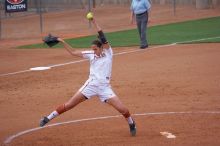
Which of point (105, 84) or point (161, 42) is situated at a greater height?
point (105, 84)

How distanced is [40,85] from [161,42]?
927 cm

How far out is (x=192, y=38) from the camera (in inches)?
1008

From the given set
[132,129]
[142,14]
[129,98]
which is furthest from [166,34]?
[132,129]

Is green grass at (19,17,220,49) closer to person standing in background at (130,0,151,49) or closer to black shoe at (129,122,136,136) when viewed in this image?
person standing in background at (130,0,151,49)

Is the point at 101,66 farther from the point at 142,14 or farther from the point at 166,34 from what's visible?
the point at 166,34

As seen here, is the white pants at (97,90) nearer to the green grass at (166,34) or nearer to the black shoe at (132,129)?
the black shoe at (132,129)

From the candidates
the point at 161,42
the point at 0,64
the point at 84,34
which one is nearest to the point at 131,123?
the point at 0,64

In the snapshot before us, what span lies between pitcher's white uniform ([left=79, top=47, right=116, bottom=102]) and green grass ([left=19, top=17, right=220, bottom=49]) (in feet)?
45.8

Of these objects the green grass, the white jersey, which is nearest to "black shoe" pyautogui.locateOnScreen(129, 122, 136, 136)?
the white jersey

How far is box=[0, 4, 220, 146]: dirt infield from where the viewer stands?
10.8m

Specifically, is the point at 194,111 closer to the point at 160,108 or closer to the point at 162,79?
the point at 160,108

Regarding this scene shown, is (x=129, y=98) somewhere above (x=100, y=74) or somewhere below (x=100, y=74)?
below

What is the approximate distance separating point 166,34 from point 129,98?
14.0 m

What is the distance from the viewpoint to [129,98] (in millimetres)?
14297
